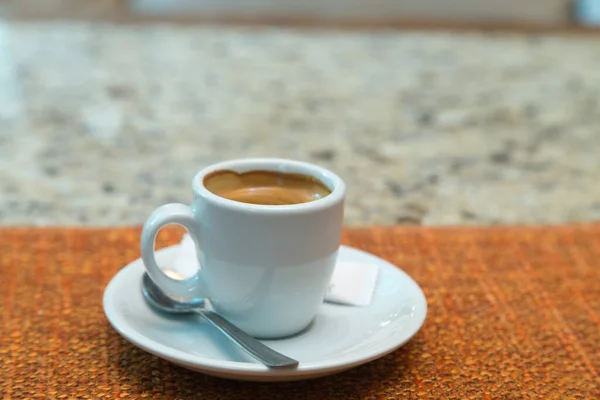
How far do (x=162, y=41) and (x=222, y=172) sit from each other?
1.25 metres

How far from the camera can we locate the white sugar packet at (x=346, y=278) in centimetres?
58

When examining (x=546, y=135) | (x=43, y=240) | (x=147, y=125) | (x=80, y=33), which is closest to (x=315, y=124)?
(x=147, y=125)

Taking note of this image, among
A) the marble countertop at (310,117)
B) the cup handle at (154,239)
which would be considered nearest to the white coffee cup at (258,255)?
the cup handle at (154,239)

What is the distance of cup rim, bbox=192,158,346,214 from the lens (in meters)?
0.48

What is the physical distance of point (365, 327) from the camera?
0.55 m

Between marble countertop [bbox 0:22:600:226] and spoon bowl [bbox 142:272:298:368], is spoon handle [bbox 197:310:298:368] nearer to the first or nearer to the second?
spoon bowl [bbox 142:272:298:368]

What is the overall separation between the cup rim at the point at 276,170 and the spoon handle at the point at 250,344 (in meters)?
0.09

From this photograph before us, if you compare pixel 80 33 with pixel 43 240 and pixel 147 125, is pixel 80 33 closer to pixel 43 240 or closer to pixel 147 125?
pixel 147 125

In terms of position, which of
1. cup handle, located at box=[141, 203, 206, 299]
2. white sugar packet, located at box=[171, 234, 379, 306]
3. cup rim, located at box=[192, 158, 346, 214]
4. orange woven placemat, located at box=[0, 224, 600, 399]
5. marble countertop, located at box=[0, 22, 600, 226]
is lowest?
marble countertop, located at box=[0, 22, 600, 226]

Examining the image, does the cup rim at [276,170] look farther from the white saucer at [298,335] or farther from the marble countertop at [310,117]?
the marble countertop at [310,117]

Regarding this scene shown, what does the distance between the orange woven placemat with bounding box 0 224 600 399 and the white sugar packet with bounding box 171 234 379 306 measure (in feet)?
0.19

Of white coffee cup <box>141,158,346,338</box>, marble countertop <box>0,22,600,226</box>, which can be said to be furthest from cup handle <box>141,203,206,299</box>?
marble countertop <box>0,22,600,226</box>

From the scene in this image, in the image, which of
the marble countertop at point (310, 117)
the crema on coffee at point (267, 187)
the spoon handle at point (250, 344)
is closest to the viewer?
the spoon handle at point (250, 344)

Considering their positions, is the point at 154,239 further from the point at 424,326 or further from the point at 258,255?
the point at 424,326
